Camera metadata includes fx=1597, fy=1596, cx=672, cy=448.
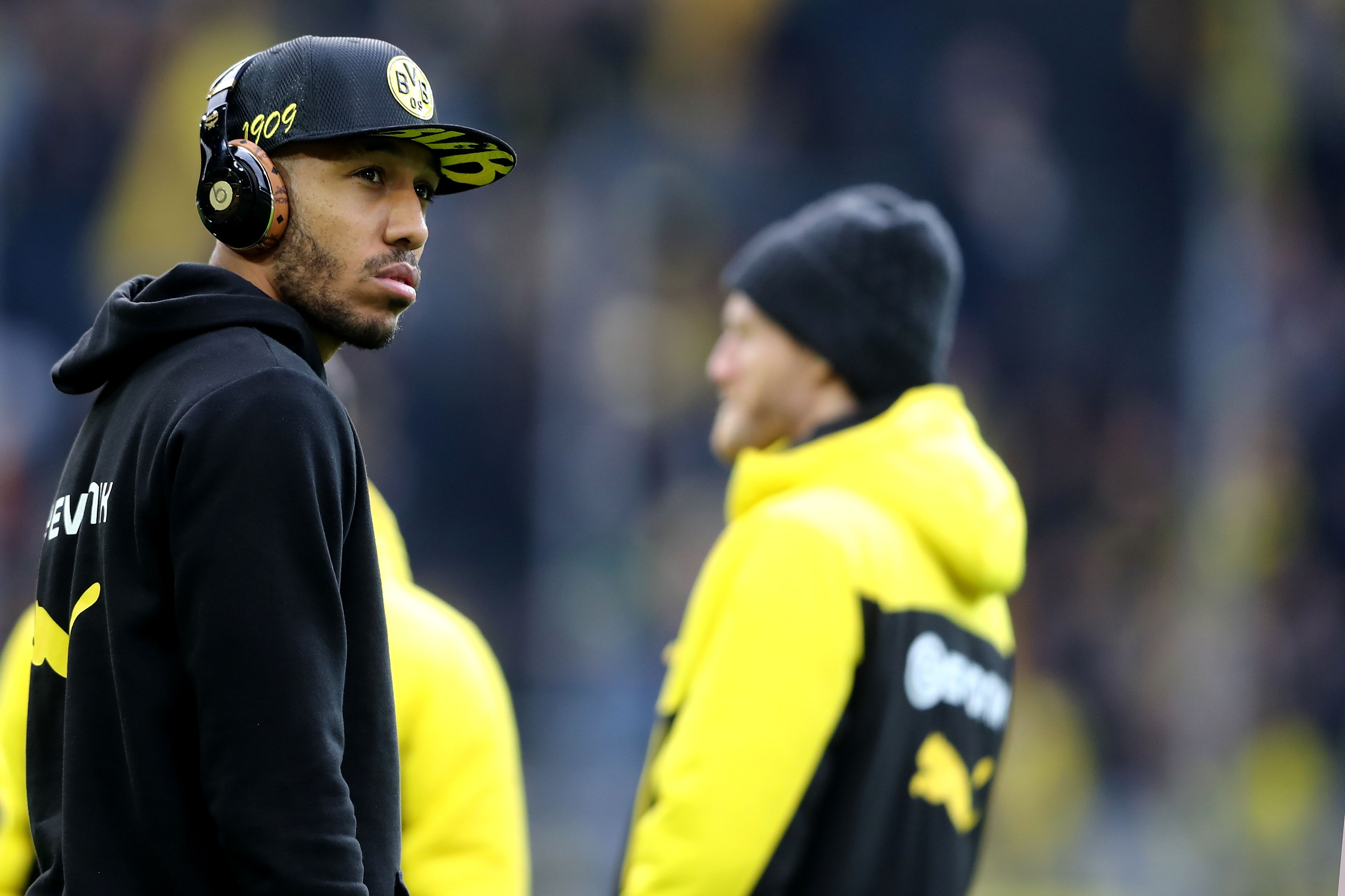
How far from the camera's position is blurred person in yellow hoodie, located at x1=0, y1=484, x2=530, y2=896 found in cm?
249

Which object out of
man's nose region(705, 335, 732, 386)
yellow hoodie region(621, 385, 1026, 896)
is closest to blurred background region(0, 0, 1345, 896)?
man's nose region(705, 335, 732, 386)

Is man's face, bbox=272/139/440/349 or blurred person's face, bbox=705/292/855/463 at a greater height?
man's face, bbox=272/139/440/349

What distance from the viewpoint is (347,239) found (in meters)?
1.81

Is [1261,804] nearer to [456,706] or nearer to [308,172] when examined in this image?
[456,706]

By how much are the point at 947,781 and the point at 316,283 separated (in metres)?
1.62

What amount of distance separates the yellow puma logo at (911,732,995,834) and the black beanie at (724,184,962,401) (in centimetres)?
73

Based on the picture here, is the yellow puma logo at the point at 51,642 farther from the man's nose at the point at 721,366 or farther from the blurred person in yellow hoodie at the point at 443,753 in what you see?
the man's nose at the point at 721,366

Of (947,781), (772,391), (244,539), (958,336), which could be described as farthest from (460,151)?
(958,336)

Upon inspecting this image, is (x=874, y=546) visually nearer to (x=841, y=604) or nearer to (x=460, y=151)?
(x=841, y=604)

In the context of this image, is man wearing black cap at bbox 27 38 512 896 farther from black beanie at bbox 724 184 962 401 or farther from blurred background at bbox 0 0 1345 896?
blurred background at bbox 0 0 1345 896

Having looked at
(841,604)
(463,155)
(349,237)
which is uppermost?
(463,155)

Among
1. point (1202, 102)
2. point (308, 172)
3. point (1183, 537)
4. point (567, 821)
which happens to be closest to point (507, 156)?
point (308, 172)

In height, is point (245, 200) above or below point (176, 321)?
above

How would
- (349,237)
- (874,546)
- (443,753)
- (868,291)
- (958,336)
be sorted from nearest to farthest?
(349,237), (443,753), (874,546), (868,291), (958,336)
